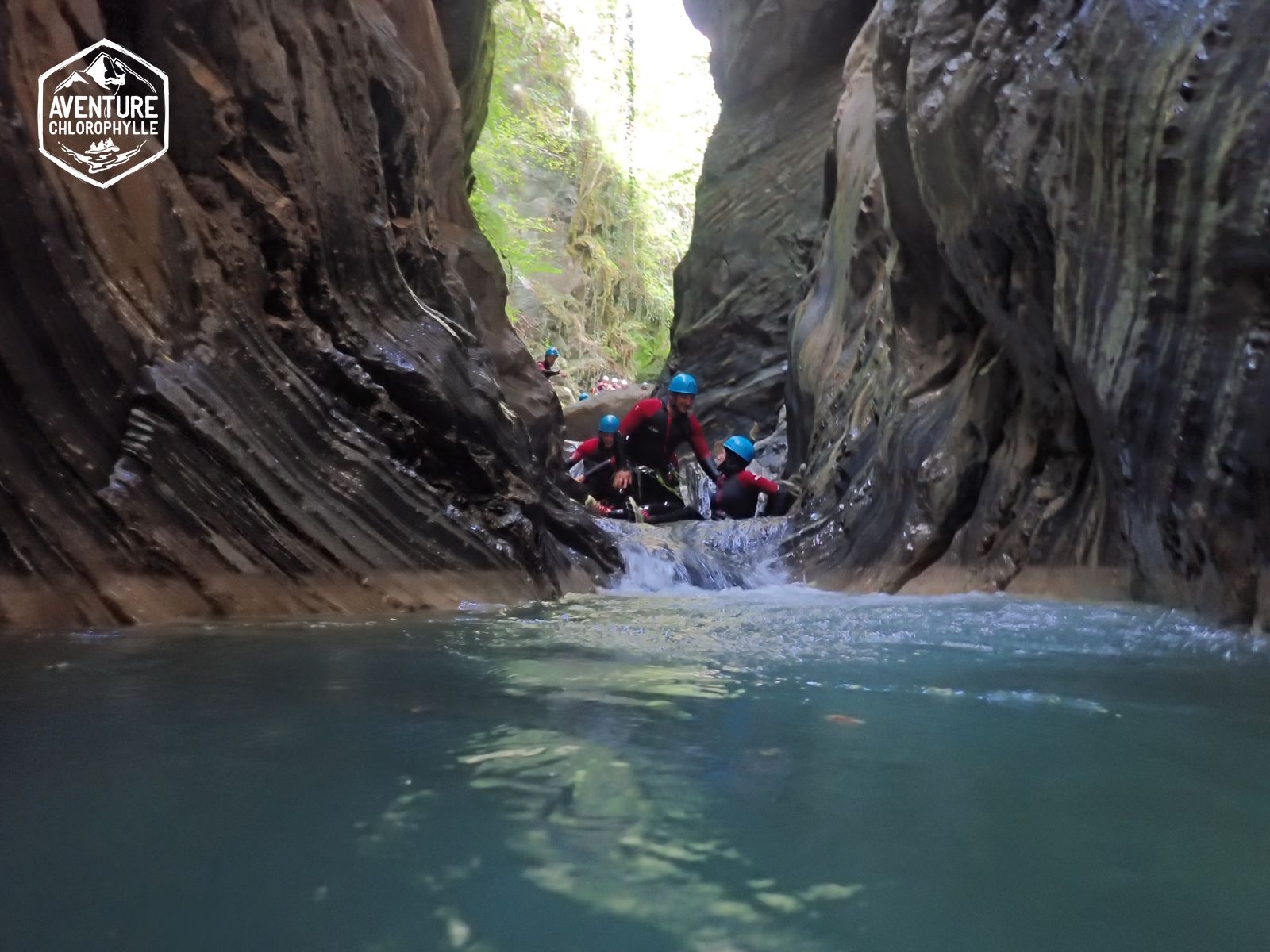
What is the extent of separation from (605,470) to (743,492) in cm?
167

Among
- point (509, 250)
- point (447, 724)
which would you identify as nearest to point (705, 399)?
point (509, 250)

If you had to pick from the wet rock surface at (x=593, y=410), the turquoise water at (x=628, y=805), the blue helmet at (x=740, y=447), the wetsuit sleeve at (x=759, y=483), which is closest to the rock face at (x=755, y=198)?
the wet rock surface at (x=593, y=410)

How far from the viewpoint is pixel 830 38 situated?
1562 centimetres

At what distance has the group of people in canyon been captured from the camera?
1096 centimetres

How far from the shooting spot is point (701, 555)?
7969 millimetres

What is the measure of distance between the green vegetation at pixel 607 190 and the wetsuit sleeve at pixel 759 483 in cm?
917

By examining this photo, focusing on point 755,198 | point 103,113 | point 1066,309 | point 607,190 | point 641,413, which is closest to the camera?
point 103,113

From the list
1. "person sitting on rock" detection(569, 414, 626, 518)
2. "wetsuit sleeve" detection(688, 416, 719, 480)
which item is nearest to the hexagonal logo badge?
"person sitting on rock" detection(569, 414, 626, 518)

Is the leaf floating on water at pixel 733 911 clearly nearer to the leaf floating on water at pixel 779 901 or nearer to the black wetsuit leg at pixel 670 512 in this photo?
the leaf floating on water at pixel 779 901

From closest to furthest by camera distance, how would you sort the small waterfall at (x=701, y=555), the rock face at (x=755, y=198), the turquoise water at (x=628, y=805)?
the turquoise water at (x=628, y=805) < the small waterfall at (x=701, y=555) < the rock face at (x=755, y=198)

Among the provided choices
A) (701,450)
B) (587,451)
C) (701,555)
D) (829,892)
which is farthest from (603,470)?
(829,892)

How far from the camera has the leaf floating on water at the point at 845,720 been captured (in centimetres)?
194

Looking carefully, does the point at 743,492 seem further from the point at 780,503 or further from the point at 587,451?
the point at 587,451

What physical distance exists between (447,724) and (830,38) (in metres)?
16.0
